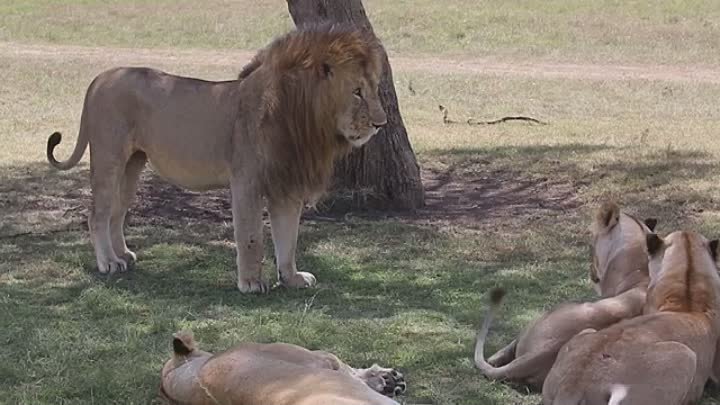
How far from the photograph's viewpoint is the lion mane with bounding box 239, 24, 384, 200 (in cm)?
707

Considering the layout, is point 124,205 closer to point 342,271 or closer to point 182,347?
point 342,271

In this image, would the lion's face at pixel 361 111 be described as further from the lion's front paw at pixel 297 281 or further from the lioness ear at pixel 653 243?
the lioness ear at pixel 653 243

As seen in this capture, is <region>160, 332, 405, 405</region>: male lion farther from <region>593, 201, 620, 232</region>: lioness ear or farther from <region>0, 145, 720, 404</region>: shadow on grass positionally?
Answer: <region>593, 201, 620, 232</region>: lioness ear

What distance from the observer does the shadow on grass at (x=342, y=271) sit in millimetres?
5887

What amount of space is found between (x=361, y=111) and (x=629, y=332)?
8.58 feet

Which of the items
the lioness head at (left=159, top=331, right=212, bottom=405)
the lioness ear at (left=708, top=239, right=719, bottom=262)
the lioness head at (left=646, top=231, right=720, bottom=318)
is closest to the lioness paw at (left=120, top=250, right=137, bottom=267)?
the lioness head at (left=159, top=331, right=212, bottom=405)

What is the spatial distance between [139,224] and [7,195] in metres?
Result: 1.55

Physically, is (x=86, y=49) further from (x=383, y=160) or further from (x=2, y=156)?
(x=383, y=160)

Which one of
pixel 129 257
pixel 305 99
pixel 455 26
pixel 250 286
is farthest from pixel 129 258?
pixel 455 26

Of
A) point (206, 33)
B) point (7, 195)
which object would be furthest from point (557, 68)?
point (7, 195)

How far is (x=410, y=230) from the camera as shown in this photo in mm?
8648

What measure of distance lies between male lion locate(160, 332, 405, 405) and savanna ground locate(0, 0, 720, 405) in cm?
52

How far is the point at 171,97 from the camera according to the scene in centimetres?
754

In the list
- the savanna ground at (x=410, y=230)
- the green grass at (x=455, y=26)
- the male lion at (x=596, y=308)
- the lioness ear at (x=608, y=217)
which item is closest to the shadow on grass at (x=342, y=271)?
the savanna ground at (x=410, y=230)
